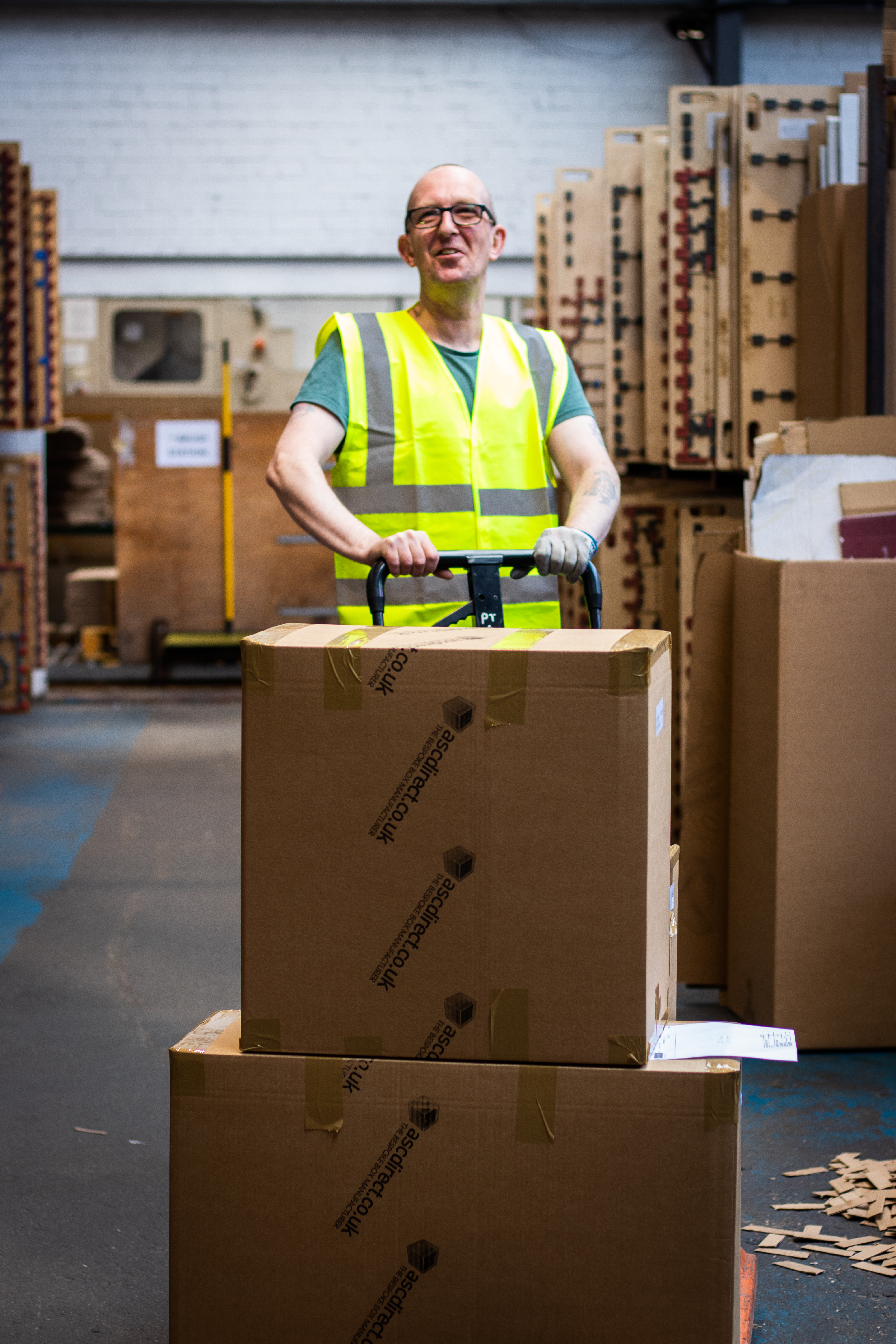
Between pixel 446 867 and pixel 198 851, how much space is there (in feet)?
13.7

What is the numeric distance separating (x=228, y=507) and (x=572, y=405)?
762 centimetres

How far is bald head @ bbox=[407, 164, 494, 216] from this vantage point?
2680 mm

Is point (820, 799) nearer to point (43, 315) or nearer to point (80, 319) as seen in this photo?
point (43, 315)

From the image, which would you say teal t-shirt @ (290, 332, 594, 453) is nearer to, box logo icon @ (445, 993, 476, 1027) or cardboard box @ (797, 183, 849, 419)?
box logo icon @ (445, 993, 476, 1027)

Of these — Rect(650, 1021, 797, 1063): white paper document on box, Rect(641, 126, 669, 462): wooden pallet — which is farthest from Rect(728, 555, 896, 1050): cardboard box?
Rect(641, 126, 669, 462): wooden pallet

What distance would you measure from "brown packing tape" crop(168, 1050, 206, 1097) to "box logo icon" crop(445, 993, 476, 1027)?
0.31 m

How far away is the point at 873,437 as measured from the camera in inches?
147

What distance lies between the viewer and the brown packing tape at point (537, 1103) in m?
1.63

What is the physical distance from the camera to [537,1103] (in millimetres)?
1627

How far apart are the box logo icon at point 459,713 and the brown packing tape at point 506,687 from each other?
0.02m

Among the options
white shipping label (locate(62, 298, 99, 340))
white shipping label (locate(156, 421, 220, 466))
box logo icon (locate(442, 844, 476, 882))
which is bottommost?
box logo icon (locate(442, 844, 476, 882))

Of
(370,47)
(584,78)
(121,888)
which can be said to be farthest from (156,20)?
(121,888)

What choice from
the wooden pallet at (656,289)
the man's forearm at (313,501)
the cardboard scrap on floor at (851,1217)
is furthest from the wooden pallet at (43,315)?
the cardboard scrap on floor at (851,1217)

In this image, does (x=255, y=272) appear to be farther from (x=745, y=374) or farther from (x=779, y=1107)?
(x=779, y=1107)
